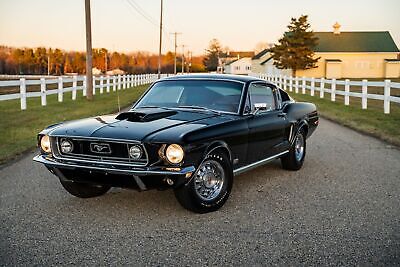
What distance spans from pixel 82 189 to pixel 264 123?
240 cm

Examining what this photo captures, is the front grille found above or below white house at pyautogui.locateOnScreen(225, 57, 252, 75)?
below

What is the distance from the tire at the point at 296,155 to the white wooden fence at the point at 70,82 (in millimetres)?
10682

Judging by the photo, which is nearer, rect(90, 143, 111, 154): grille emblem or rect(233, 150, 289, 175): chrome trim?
rect(90, 143, 111, 154): grille emblem

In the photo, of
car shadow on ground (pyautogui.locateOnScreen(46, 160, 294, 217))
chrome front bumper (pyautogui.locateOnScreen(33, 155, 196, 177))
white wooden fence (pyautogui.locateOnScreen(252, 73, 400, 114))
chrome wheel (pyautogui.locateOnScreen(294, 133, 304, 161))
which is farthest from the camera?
white wooden fence (pyautogui.locateOnScreen(252, 73, 400, 114))

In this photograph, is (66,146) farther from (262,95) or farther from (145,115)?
(262,95)

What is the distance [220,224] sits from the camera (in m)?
4.85

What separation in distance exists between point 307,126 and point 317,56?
211ft

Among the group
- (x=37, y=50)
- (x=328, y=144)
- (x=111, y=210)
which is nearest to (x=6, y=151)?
(x=111, y=210)

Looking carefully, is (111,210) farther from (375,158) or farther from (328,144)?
(328,144)

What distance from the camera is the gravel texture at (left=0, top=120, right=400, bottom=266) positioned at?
3.97 metres

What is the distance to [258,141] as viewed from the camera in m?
6.31

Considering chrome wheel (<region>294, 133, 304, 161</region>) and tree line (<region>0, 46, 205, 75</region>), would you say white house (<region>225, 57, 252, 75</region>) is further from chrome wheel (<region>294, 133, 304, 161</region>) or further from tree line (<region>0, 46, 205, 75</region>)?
chrome wheel (<region>294, 133, 304, 161</region>)

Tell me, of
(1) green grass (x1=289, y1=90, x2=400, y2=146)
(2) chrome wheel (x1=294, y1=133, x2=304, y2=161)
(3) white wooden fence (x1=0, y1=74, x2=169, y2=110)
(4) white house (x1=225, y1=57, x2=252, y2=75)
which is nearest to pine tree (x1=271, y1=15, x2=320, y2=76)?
(3) white wooden fence (x1=0, y1=74, x2=169, y2=110)

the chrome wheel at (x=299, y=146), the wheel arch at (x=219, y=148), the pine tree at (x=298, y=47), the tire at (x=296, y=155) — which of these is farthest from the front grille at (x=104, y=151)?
the pine tree at (x=298, y=47)
